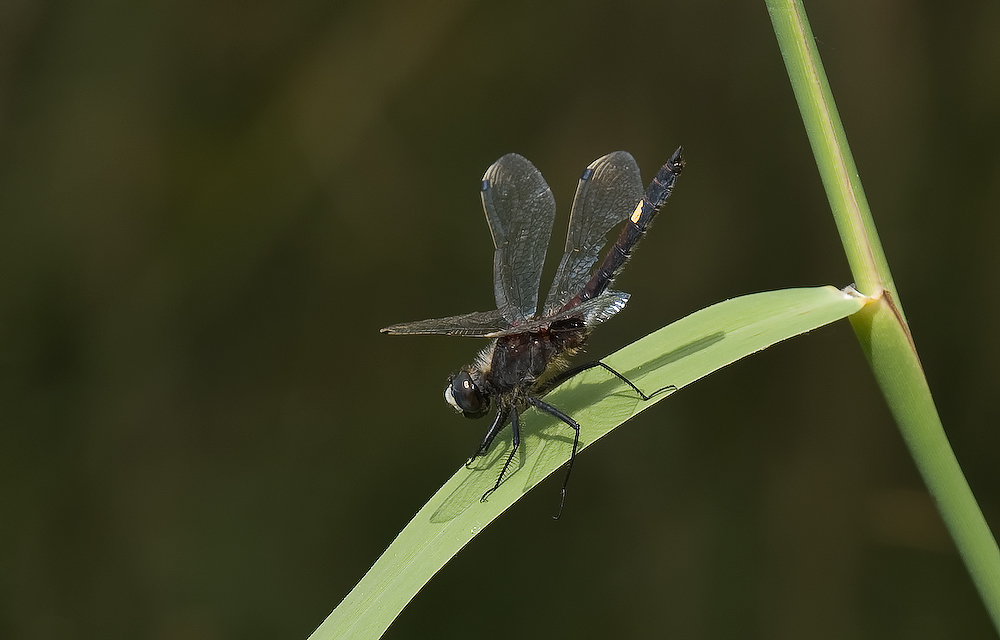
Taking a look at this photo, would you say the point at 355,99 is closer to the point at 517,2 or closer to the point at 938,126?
the point at 517,2

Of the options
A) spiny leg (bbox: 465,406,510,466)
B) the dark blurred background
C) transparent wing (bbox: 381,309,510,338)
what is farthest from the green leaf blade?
the dark blurred background

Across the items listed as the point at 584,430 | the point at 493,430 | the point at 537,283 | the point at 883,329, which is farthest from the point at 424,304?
the point at 883,329

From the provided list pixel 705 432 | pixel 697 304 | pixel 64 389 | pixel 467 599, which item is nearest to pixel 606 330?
pixel 697 304

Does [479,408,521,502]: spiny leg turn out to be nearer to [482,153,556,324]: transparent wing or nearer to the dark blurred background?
[482,153,556,324]: transparent wing

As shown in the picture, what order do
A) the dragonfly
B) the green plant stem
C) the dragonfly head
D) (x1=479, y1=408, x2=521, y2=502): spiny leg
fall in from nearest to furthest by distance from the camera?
1. the green plant stem
2. (x1=479, y1=408, x2=521, y2=502): spiny leg
3. the dragonfly
4. the dragonfly head

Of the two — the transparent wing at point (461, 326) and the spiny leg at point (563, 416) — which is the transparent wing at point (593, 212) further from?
the spiny leg at point (563, 416)

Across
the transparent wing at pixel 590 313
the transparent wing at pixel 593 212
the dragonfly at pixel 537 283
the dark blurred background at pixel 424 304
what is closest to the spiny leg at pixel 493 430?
the dragonfly at pixel 537 283
